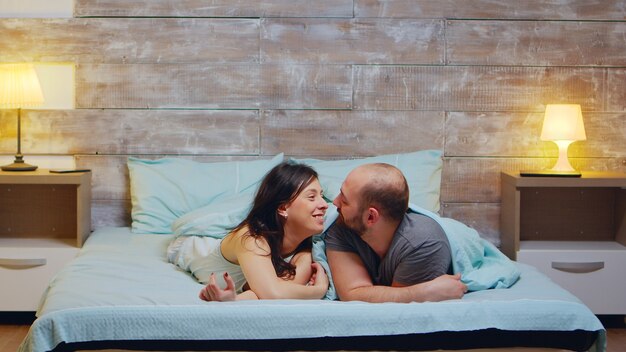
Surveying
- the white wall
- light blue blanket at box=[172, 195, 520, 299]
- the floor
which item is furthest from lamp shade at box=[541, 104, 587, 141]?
the white wall

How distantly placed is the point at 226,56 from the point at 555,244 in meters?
1.64

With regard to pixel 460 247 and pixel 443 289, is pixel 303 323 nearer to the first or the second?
pixel 443 289

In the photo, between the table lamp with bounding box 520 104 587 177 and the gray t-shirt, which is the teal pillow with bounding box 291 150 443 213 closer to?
the table lamp with bounding box 520 104 587 177

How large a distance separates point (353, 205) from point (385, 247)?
0.52 ft

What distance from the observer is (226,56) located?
376cm

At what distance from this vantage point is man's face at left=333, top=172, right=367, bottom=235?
99.6 inches

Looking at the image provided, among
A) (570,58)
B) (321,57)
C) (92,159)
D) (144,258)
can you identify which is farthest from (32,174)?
(570,58)

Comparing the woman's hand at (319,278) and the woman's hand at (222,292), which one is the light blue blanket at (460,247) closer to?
the woman's hand at (319,278)

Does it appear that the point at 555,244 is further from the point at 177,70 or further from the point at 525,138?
the point at 177,70

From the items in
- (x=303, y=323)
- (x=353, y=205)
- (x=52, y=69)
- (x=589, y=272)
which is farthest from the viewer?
(x=52, y=69)

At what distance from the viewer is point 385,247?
8.38ft

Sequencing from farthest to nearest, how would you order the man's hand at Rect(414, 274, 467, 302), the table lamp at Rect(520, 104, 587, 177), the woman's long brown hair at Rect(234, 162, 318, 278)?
the table lamp at Rect(520, 104, 587, 177), the woman's long brown hair at Rect(234, 162, 318, 278), the man's hand at Rect(414, 274, 467, 302)

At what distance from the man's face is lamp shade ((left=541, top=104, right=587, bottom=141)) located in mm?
1395

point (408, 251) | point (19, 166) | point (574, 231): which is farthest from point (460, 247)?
point (19, 166)
